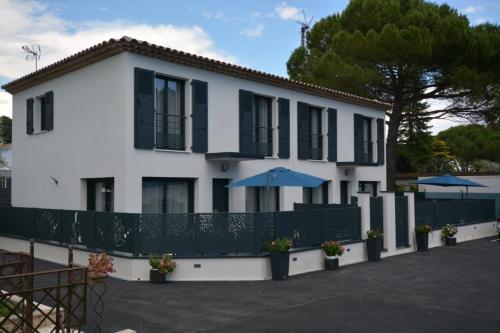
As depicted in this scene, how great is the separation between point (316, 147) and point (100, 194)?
824 centimetres

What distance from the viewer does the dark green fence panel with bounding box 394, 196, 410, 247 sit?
646 inches

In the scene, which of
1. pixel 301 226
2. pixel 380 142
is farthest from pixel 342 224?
pixel 380 142

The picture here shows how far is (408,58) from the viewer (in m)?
24.5

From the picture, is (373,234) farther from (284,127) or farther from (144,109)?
(144,109)

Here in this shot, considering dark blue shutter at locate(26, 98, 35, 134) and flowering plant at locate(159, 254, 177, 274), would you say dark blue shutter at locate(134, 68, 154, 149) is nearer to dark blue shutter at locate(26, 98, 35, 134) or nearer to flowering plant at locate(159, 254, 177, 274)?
flowering plant at locate(159, 254, 177, 274)

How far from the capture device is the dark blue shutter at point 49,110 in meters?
16.0

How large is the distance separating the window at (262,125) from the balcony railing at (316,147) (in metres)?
2.24

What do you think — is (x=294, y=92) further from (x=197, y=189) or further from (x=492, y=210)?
(x=492, y=210)

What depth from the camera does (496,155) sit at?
50.9 metres

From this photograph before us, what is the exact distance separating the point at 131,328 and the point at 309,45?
81.9 ft

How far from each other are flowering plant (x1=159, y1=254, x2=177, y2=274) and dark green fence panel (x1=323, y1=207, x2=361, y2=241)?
Result: 429 centimetres

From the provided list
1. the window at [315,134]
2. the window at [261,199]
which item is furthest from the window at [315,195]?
the window at [261,199]

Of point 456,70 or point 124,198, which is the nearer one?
point 124,198

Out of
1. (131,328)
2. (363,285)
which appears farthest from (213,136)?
(131,328)
